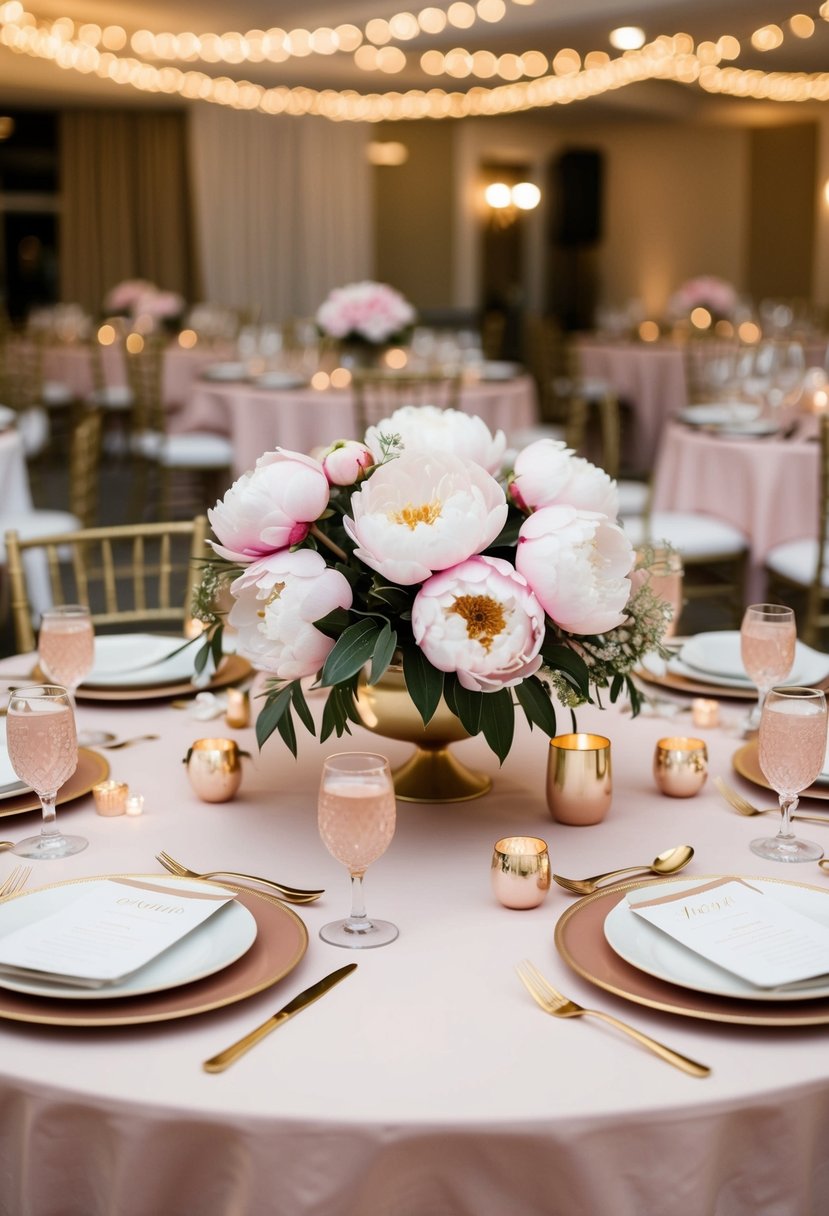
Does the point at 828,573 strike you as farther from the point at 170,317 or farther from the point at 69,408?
the point at 69,408

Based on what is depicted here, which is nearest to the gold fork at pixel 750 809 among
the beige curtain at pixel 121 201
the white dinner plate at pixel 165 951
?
the white dinner plate at pixel 165 951

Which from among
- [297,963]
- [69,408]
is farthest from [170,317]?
[297,963]

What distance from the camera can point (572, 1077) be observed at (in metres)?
0.89

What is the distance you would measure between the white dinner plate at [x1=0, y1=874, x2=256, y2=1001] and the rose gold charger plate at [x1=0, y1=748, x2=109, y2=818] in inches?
10.3

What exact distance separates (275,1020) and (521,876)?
0.28 meters

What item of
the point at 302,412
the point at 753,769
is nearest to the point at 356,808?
the point at 753,769

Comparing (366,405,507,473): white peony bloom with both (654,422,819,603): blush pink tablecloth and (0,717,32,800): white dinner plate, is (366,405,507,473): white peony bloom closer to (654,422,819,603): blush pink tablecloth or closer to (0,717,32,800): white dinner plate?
(0,717,32,800): white dinner plate

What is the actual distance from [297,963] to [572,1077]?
0.25 m

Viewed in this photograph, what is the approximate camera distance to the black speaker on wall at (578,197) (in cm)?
1346

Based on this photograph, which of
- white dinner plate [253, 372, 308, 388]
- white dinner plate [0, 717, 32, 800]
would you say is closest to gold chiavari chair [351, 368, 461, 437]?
white dinner plate [253, 372, 308, 388]

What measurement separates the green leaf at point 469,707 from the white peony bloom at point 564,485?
0.21m

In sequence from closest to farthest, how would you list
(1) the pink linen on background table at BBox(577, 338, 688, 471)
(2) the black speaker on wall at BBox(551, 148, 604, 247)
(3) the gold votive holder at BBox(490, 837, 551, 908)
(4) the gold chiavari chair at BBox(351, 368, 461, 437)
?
(3) the gold votive holder at BBox(490, 837, 551, 908)
(4) the gold chiavari chair at BBox(351, 368, 461, 437)
(1) the pink linen on background table at BBox(577, 338, 688, 471)
(2) the black speaker on wall at BBox(551, 148, 604, 247)

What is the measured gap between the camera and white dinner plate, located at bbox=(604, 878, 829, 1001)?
3.18 ft

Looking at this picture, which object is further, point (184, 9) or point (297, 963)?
point (184, 9)
